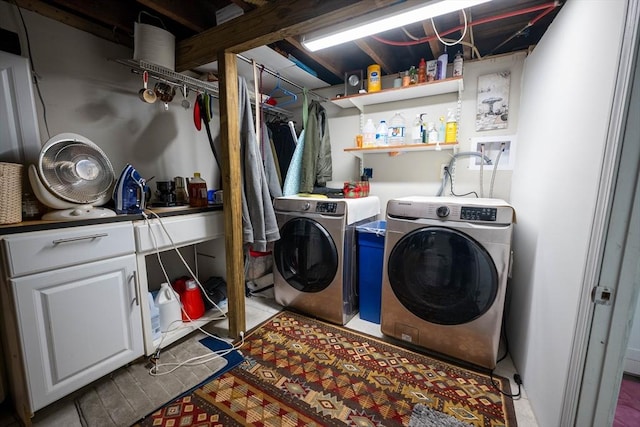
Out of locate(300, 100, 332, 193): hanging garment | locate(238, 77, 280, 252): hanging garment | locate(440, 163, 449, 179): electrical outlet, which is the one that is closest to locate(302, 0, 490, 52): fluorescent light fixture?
locate(238, 77, 280, 252): hanging garment

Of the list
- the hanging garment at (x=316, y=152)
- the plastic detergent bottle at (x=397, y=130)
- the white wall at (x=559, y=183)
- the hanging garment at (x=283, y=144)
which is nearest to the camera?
the white wall at (x=559, y=183)

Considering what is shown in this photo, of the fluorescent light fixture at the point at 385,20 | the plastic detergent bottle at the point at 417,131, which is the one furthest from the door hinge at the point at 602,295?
the plastic detergent bottle at the point at 417,131

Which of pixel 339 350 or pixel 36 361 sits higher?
pixel 36 361

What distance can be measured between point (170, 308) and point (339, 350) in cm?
119

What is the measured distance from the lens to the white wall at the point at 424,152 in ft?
6.45

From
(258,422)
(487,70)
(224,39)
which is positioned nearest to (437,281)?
(258,422)

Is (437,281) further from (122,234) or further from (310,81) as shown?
(310,81)

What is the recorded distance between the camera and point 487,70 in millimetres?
1986

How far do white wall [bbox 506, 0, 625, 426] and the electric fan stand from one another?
6.90 feet

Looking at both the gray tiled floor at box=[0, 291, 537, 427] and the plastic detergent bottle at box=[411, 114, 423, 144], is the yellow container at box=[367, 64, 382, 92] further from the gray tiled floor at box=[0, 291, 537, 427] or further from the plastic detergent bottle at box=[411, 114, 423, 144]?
the gray tiled floor at box=[0, 291, 537, 427]

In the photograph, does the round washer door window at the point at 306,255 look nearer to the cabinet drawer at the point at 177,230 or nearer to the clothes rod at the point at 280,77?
the cabinet drawer at the point at 177,230

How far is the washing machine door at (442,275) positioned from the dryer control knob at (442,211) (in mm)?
83

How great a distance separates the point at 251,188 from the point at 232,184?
162 millimetres

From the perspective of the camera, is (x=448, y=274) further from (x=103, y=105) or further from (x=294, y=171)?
(x=103, y=105)
